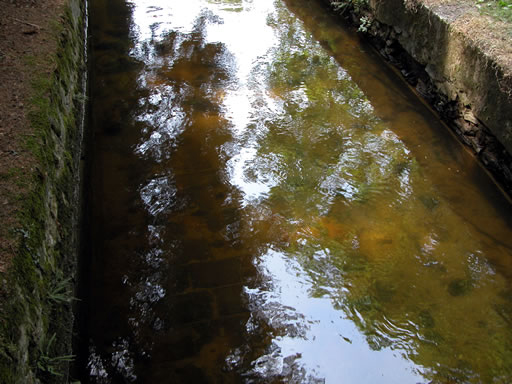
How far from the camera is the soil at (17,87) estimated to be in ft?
7.88

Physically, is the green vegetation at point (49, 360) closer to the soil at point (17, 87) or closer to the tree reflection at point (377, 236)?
the soil at point (17, 87)

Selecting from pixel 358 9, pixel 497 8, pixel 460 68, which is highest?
pixel 497 8

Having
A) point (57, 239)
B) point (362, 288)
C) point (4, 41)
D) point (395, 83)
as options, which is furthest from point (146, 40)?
point (362, 288)

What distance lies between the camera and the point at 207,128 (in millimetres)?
4844

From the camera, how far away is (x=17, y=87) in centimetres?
329

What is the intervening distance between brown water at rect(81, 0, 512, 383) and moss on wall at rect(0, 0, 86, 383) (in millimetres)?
299

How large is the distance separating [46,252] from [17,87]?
4.46 ft

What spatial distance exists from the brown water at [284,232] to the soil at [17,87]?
1.02 meters

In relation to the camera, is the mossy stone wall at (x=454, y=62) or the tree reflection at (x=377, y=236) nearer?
the tree reflection at (x=377, y=236)

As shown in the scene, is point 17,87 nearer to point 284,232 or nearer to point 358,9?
point 284,232

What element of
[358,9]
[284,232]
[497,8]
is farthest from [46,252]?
[358,9]

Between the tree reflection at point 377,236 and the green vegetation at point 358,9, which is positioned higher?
the green vegetation at point 358,9

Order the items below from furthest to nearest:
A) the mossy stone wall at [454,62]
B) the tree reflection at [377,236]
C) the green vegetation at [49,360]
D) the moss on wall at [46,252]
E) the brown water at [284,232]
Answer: the mossy stone wall at [454,62] → the tree reflection at [377,236] → the brown water at [284,232] → the green vegetation at [49,360] → the moss on wall at [46,252]


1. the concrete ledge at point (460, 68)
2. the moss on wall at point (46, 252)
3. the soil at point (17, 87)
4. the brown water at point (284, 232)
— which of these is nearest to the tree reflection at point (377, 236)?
the brown water at point (284, 232)
